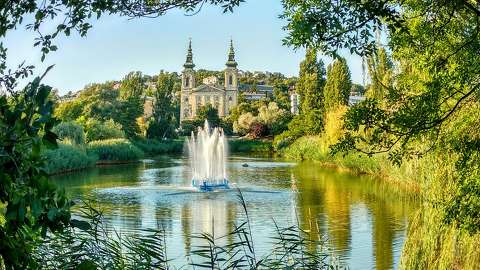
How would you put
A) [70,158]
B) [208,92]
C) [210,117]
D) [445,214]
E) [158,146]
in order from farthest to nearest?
[208,92] < [210,117] < [158,146] < [70,158] < [445,214]

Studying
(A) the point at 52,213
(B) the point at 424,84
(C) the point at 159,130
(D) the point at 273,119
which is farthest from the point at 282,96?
(A) the point at 52,213

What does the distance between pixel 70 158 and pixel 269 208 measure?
48.0 ft

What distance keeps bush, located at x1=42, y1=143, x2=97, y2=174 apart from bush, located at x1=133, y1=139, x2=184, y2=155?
14185 mm

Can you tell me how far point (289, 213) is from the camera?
14.9m

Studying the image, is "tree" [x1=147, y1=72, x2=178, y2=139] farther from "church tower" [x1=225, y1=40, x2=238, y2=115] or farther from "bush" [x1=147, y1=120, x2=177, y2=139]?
"church tower" [x1=225, y1=40, x2=238, y2=115]

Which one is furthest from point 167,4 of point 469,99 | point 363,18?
point 469,99

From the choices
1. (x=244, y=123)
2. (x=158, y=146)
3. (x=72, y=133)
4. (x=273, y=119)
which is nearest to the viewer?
(x=72, y=133)

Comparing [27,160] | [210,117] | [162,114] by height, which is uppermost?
[162,114]

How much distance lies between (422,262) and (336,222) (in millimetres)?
6846

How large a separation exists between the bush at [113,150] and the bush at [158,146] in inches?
353

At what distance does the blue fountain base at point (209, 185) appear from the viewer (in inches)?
782

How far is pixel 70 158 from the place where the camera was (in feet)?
91.6

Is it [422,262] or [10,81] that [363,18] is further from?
[422,262]

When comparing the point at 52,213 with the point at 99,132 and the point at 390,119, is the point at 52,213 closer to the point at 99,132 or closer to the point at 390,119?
the point at 390,119
